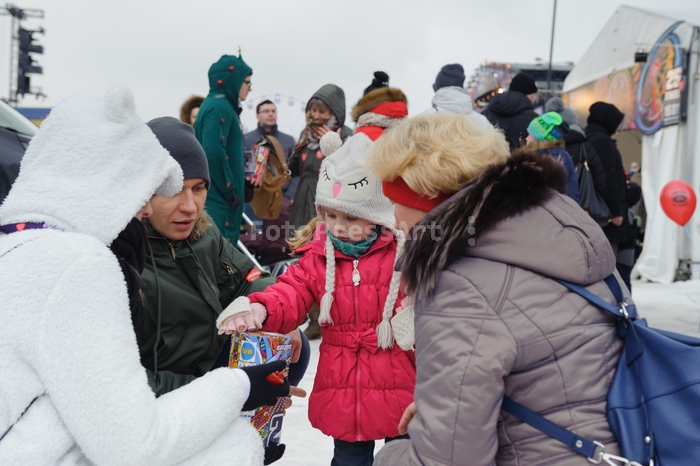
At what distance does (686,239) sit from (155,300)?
31.4ft

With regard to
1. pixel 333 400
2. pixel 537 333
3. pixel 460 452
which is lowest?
pixel 333 400

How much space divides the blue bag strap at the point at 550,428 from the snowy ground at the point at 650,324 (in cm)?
202

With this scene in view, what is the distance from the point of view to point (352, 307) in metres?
2.37

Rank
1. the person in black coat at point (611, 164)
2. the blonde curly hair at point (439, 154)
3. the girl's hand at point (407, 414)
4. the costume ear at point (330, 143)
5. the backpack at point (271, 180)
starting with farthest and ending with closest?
the backpack at point (271, 180)
the person in black coat at point (611, 164)
the costume ear at point (330, 143)
the girl's hand at point (407, 414)
the blonde curly hair at point (439, 154)

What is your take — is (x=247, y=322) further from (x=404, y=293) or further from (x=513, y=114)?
(x=513, y=114)

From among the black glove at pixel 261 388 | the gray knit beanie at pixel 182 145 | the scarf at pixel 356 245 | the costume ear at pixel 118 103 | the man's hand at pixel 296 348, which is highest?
the costume ear at pixel 118 103

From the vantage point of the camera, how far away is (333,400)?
233cm


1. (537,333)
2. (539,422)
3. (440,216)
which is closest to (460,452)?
(539,422)

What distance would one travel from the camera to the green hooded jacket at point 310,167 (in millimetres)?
5367

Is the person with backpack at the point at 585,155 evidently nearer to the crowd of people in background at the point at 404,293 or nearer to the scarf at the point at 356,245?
the scarf at the point at 356,245

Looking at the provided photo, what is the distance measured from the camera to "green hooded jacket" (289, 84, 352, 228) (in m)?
5.37

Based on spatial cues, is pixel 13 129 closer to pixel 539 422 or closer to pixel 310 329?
pixel 310 329

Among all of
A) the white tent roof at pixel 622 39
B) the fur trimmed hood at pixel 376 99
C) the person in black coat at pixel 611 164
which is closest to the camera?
the fur trimmed hood at pixel 376 99

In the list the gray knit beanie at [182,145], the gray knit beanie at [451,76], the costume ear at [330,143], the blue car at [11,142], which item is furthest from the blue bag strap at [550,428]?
the gray knit beanie at [451,76]
